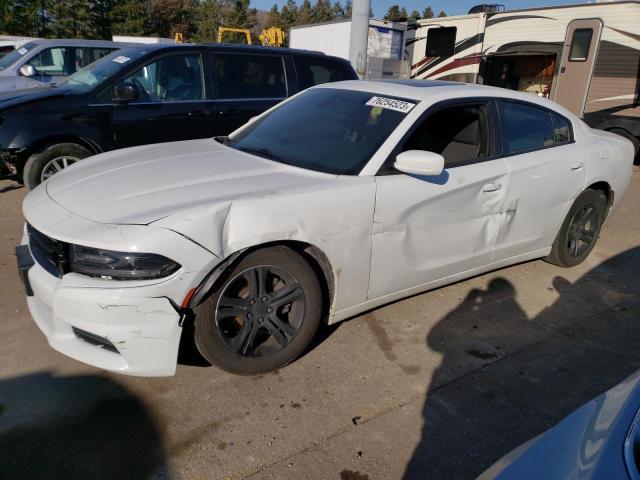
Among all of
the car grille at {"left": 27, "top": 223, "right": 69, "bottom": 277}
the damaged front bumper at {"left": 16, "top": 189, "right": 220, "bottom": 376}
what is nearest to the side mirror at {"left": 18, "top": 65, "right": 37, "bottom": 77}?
the car grille at {"left": 27, "top": 223, "right": 69, "bottom": 277}

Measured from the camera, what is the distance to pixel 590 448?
1307 millimetres

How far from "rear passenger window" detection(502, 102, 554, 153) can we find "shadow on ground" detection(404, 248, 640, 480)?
46.7 inches

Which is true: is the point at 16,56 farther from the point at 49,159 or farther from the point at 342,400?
the point at 342,400

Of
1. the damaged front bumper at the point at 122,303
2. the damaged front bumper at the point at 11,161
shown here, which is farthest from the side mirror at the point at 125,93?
the damaged front bumper at the point at 122,303

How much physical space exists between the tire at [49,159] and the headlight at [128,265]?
11.7ft

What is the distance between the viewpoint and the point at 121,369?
2355mm

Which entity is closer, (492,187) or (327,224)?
(327,224)

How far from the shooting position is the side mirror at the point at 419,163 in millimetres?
2873

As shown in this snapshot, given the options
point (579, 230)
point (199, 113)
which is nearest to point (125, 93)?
point (199, 113)

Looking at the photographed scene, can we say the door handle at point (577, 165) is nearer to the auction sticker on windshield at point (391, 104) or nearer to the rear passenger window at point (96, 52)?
the auction sticker on windshield at point (391, 104)

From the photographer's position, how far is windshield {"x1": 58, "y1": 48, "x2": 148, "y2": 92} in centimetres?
555

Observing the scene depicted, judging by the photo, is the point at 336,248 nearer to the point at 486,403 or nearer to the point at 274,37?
the point at 486,403

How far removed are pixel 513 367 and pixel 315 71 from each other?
4.88m

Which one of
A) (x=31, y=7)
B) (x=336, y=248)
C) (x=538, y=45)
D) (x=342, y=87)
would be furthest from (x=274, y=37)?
(x=31, y=7)
